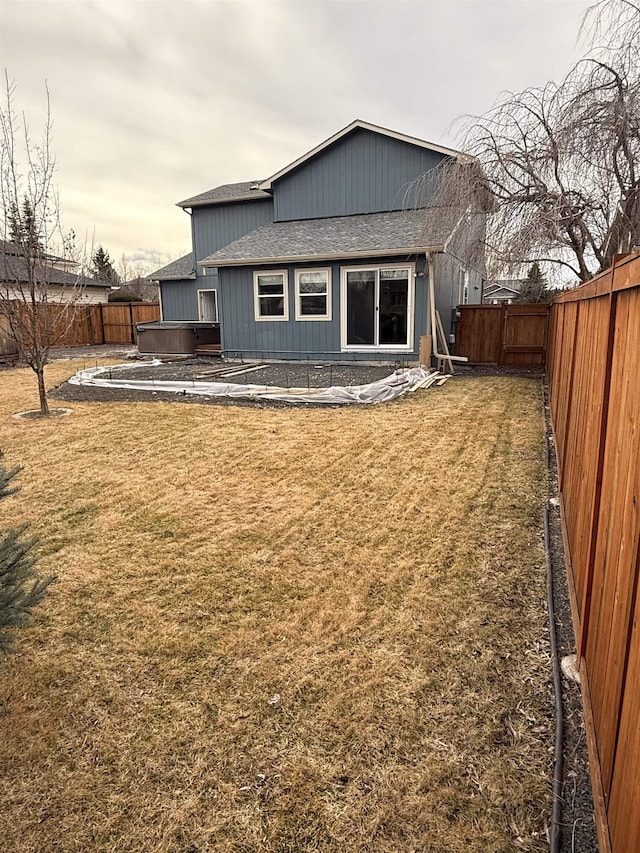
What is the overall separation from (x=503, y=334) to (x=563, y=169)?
4.77 meters

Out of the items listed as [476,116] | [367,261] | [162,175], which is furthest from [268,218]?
[476,116]

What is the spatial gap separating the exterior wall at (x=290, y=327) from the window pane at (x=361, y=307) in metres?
0.25

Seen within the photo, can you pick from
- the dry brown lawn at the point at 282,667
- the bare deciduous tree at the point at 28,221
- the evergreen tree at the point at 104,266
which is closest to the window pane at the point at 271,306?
the bare deciduous tree at the point at 28,221

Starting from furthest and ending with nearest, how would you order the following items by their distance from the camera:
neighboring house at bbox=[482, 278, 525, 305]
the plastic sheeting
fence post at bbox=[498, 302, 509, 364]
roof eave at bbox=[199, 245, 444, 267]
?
neighboring house at bbox=[482, 278, 525, 305] → fence post at bbox=[498, 302, 509, 364] → roof eave at bbox=[199, 245, 444, 267] → the plastic sheeting

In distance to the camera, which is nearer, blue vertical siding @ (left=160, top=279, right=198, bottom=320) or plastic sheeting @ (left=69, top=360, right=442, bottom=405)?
plastic sheeting @ (left=69, top=360, right=442, bottom=405)

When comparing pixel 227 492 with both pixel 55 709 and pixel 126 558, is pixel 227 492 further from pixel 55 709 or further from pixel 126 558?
pixel 55 709

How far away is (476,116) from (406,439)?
23.2 ft

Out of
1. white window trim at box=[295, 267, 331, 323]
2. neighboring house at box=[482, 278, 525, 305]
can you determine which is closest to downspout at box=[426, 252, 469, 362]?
white window trim at box=[295, 267, 331, 323]

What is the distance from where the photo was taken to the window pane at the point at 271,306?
42.1 feet

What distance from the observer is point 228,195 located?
16.8 meters

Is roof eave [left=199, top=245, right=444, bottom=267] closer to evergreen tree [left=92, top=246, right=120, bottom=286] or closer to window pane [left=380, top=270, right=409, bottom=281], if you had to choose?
window pane [left=380, top=270, right=409, bottom=281]

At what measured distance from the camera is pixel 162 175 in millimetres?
17797

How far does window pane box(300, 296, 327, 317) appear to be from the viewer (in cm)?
1229

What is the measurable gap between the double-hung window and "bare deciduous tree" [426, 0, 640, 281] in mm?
3135
